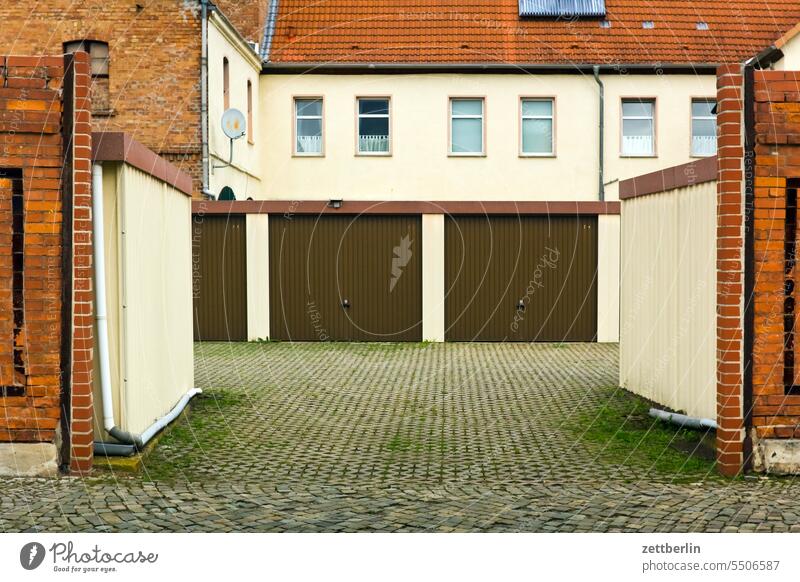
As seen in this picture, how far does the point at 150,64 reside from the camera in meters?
23.7

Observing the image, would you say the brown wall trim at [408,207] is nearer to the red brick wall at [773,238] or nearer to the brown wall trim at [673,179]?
the brown wall trim at [673,179]

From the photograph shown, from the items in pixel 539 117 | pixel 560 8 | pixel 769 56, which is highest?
→ pixel 560 8

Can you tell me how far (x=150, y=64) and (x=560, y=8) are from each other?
13.0 meters

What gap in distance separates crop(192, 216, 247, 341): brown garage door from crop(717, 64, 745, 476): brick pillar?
49.5 feet

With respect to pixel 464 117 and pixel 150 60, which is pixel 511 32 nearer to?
pixel 464 117

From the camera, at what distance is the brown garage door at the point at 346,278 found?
880 inches

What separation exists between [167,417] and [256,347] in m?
10.5

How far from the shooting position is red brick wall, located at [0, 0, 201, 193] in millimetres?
23484

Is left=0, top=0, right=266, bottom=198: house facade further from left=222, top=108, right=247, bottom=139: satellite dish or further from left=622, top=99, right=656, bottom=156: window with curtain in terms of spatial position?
left=622, top=99, right=656, bottom=156: window with curtain

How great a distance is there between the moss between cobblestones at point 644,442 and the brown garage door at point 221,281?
11408 mm

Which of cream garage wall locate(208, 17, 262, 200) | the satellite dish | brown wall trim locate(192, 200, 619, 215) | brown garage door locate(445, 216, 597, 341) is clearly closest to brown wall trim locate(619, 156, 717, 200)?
brown wall trim locate(192, 200, 619, 215)

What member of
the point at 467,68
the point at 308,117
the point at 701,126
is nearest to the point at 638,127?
the point at 701,126

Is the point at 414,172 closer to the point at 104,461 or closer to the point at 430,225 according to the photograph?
the point at 430,225

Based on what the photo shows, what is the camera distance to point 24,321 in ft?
27.5
